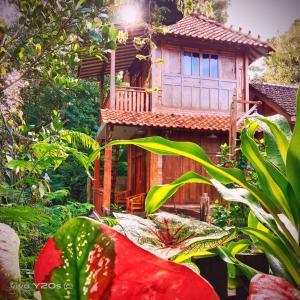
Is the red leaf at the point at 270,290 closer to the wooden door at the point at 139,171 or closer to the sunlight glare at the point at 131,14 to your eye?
the sunlight glare at the point at 131,14

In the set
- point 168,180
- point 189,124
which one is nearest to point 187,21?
point 189,124

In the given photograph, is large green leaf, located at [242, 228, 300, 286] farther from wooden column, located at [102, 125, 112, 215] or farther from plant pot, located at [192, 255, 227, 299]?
wooden column, located at [102, 125, 112, 215]

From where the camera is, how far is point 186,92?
9.60 meters

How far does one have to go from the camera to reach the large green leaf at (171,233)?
0.63 m

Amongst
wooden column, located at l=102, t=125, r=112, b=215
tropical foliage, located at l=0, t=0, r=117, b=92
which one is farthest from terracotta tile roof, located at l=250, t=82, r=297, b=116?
tropical foliage, located at l=0, t=0, r=117, b=92

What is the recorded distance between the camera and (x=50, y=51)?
1.94 metres

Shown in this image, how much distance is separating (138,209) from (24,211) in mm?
8087

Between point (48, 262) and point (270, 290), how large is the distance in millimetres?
337

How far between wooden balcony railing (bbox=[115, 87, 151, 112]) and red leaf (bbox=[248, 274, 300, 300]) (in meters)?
8.42

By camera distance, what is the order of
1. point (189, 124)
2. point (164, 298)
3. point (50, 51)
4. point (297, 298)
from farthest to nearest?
point (189, 124) < point (50, 51) < point (297, 298) < point (164, 298)

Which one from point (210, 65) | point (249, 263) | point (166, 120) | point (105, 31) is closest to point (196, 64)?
point (210, 65)

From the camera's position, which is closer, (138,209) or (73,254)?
(73,254)

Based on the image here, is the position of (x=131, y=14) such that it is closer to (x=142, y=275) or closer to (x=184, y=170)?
(x=142, y=275)

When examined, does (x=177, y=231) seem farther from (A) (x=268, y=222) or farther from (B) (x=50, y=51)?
(B) (x=50, y=51)
